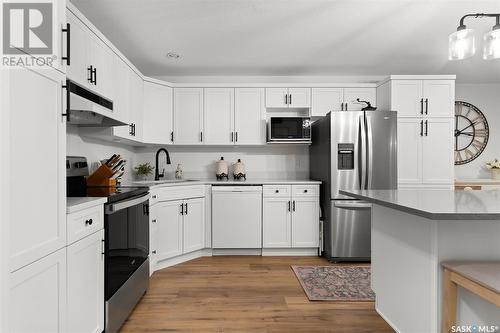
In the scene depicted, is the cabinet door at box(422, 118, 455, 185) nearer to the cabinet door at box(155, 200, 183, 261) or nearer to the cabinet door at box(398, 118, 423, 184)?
the cabinet door at box(398, 118, 423, 184)

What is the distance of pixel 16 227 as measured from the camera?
1.16 metres

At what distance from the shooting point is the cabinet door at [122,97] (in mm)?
2912

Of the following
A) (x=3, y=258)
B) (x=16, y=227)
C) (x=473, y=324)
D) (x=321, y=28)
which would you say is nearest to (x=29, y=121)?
(x=16, y=227)

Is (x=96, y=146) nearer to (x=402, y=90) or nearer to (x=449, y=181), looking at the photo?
(x=402, y=90)

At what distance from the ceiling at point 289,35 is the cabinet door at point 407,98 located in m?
0.30

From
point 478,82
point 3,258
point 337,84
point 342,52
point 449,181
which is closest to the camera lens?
point 3,258

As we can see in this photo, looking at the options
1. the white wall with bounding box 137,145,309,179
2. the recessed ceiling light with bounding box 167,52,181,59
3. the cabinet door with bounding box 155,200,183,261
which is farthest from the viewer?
the white wall with bounding box 137,145,309,179

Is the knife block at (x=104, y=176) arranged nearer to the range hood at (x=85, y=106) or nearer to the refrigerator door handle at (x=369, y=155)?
the range hood at (x=85, y=106)

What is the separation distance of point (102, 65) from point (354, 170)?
9.57 feet

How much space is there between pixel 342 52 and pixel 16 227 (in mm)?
3578

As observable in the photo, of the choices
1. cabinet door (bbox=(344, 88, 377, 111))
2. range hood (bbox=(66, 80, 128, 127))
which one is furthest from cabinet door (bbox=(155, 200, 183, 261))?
cabinet door (bbox=(344, 88, 377, 111))

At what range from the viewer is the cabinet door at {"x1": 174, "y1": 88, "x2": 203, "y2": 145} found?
419cm

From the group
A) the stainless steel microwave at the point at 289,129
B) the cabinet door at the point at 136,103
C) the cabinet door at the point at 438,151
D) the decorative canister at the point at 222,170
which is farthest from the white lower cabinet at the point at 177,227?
the cabinet door at the point at 438,151

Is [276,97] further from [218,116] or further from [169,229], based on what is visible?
[169,229]
